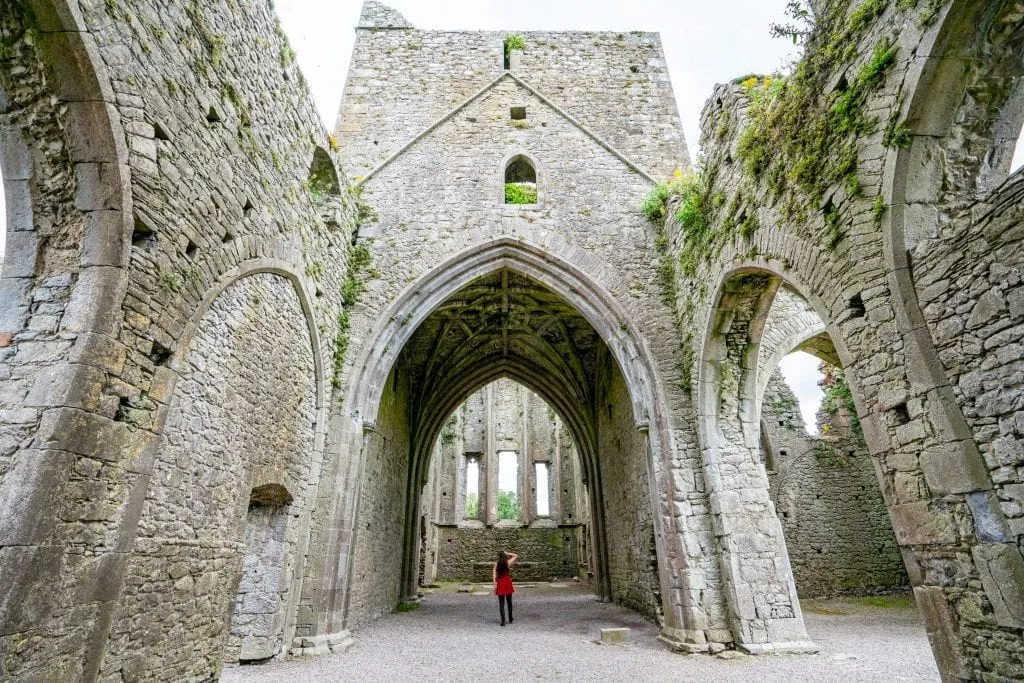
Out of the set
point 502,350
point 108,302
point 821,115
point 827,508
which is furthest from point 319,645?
point 827,508

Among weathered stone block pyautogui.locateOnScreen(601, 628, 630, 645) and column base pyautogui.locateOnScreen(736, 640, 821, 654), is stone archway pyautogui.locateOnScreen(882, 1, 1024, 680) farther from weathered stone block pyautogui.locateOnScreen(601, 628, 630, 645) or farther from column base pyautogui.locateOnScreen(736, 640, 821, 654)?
weathered stone block pyautogui.locateOnScreen(601, 628, 630, 645)

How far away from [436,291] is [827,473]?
9.65m

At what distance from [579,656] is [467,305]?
22.4 feet

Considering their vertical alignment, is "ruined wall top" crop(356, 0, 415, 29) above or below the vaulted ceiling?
above

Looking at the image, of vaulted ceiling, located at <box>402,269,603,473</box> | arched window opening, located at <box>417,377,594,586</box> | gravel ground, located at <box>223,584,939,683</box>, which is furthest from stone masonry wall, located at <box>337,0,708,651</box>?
arched window opening, located at <box>417,377,594,586</box>

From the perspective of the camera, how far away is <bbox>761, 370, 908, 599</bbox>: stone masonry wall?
10406 millimetres

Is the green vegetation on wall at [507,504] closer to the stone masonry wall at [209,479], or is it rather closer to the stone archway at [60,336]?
the stone masonry wall at [209,479]

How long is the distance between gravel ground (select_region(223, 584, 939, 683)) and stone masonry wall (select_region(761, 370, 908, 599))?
1.49 meters

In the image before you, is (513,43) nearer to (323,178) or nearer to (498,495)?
(323,178)

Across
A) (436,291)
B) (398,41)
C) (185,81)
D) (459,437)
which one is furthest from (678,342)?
(459,437)

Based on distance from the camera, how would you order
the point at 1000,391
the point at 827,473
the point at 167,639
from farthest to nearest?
the point at 827,473 < the point at 167,639 < the point at 1000,391

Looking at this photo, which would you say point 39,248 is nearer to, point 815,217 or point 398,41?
point 815,217

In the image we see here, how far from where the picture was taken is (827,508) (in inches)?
426

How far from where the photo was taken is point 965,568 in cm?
295
